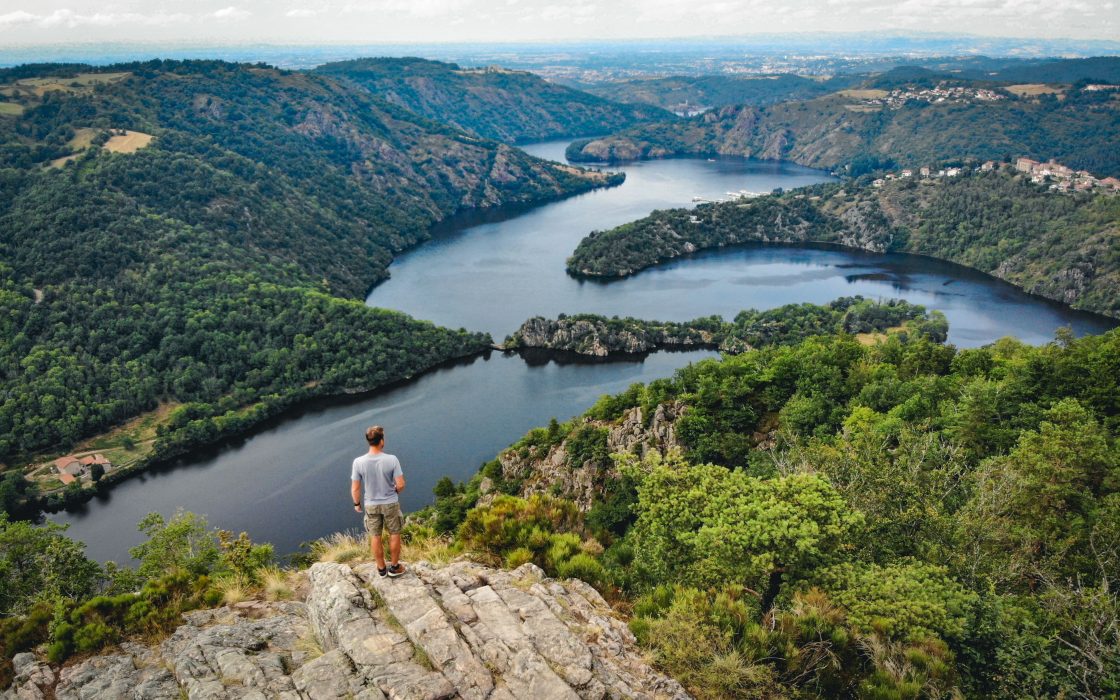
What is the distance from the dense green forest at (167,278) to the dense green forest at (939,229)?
51.1 m

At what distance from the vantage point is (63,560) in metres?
29.3

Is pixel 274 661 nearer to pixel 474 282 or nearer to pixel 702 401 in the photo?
pixel 702 401

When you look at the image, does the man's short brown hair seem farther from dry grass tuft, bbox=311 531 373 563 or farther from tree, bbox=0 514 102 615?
tree, bbox=0 514 102 615

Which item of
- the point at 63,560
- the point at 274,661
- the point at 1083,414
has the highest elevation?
the point at 274,661

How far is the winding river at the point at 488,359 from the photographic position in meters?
59.1

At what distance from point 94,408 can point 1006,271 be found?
479 ft

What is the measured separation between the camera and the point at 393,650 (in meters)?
11.0

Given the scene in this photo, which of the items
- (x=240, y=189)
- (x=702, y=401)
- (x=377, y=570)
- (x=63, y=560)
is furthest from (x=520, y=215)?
(x=377, y=570)

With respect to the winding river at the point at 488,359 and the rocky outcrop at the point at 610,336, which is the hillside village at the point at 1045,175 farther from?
the rocky outcrop at the point at 610,336

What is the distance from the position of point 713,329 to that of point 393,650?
89411 millimetres

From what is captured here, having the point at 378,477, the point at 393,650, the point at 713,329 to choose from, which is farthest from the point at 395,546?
the point at 713,329

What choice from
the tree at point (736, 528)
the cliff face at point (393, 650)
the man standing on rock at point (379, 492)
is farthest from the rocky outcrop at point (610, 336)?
the cliff face at point (393, 650)

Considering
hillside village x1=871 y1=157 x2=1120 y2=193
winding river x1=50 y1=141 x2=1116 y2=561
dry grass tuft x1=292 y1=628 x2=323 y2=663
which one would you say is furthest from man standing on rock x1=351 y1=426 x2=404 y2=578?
hillside village x1=871 y1=157 x2=1120 y2=193

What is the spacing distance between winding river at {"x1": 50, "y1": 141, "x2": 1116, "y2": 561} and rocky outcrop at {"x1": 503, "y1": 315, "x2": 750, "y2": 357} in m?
2.89
